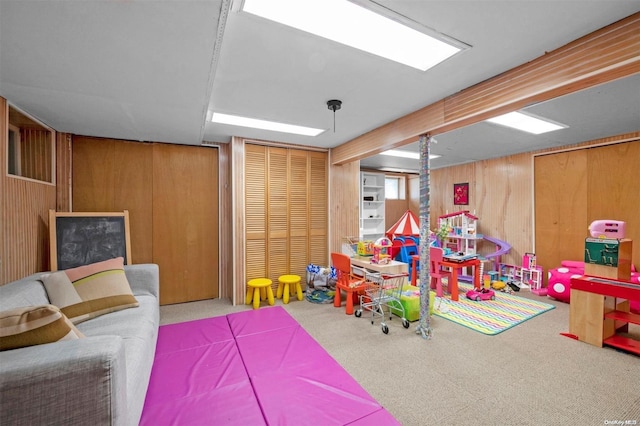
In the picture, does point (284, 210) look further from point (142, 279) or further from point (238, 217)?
point (142, 279)

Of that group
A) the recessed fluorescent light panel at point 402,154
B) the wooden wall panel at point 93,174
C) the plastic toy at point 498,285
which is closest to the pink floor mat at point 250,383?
the wooden wall panel at point 93,174

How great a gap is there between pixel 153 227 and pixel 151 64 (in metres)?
2.76

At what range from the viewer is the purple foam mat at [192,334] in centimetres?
258

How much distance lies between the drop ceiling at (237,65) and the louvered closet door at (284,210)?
3.67ft

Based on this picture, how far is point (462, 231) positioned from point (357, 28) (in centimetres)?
505

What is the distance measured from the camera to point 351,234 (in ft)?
16.3

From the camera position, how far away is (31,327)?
1.28 meters

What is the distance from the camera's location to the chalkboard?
3105mm

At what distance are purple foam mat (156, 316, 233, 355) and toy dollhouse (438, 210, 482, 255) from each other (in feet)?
15.0

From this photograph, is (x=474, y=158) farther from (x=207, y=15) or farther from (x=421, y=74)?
(x=207, y=15)

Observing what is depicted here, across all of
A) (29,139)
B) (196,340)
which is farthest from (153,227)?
(196,340)

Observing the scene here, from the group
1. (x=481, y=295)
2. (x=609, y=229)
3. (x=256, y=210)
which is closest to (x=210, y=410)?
(x=256, y=210)

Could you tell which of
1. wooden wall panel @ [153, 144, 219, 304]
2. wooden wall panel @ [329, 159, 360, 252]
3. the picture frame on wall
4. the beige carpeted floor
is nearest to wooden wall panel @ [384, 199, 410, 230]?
the picture frame on wall

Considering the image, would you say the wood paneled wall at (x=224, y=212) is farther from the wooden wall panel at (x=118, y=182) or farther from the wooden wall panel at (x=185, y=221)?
the wooden wall panel at (x=118, y=182)
